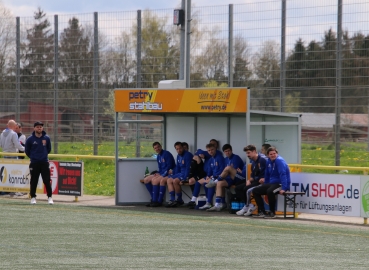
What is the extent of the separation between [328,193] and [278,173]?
1021mm

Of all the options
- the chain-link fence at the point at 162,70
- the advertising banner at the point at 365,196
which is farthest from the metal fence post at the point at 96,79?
the advertising banner at the point at 365,196

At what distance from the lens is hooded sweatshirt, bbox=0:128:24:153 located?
1975 centimetres

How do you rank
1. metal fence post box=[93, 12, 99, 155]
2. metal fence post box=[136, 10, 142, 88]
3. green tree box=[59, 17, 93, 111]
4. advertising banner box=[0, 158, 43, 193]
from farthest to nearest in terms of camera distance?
green tree box=[59, 17, 93, 111] → metal fence post box=[93, 12, 99, 155] → metal fence post box=[136, 10, 142, 88] → advertising banner box=[0, 158, 43, 193]

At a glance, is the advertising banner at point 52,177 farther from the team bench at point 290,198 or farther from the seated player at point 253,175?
the team bench at point 290,198

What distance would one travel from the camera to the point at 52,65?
23953mm

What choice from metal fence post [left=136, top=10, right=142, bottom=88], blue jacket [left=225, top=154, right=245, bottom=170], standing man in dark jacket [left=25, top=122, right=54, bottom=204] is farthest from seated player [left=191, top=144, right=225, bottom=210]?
metal fence post [left=136, top=10, right=142, bottom=88]

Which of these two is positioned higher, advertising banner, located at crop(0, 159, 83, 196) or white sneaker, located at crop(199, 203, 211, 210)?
advertising banner, located at crop(0, 159, 83, 196)

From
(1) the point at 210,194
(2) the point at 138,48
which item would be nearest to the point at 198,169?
(1) the point at 210,194

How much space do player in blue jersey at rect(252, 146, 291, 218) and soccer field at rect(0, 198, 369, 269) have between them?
526 millimetres

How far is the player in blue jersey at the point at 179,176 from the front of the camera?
17.0 m

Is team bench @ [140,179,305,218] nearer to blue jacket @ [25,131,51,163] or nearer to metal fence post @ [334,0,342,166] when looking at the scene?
metal fence post @ [334,0,342,166]

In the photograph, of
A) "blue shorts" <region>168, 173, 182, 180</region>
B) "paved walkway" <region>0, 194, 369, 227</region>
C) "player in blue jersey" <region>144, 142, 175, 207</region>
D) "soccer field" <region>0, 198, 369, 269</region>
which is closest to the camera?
"soccer field" <region>0, 198, 369, 269</region>

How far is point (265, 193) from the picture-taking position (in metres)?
15.1

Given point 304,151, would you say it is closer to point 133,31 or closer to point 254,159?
point 254,159
